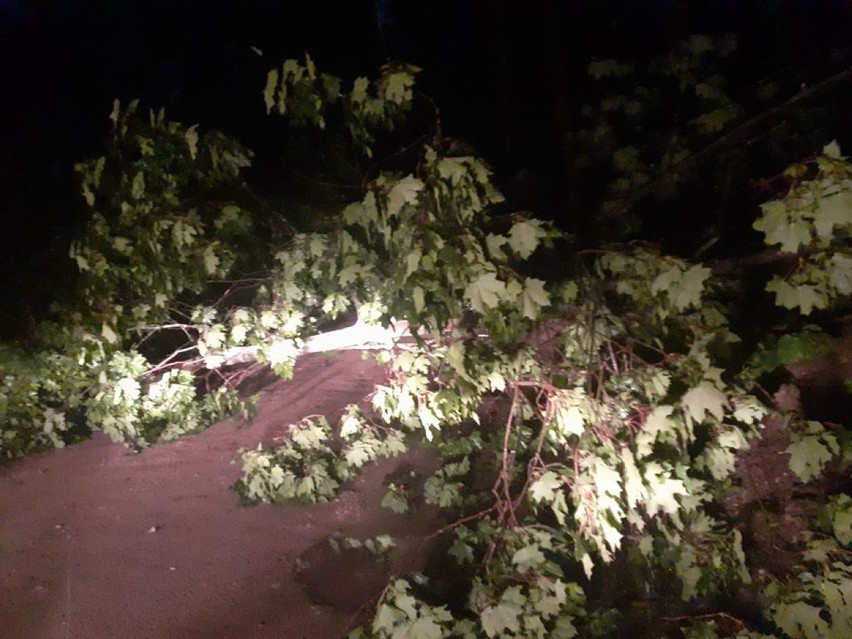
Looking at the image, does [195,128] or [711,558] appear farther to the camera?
[711,558]

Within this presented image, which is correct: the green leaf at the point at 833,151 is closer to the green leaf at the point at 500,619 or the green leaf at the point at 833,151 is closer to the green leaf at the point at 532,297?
the green leaf at the point at 532,297

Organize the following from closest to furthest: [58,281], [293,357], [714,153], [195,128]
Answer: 1. [195,128]
2. [714,153]
3. [293,357]
4. [58,281]

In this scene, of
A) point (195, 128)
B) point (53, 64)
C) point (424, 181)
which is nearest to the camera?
point (424, 181)

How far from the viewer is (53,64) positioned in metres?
9.30

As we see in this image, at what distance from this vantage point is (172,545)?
5629 millimetres

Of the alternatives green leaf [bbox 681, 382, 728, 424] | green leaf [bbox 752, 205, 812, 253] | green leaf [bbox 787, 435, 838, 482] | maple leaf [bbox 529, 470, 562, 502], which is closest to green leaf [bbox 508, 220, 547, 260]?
green leaf [bbox 752, 205, 812, 253]

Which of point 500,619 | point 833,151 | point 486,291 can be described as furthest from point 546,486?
point 833,151

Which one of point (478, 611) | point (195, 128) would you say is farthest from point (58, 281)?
point (478, 611)

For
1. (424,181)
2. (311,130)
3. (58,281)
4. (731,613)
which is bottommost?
(731,613)

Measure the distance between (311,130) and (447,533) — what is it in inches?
140

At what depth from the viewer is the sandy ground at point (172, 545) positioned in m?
4.80

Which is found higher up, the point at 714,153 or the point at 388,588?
the point at 714,153

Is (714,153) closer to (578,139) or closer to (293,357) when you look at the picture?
(578,139)

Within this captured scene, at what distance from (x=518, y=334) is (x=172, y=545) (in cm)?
377
